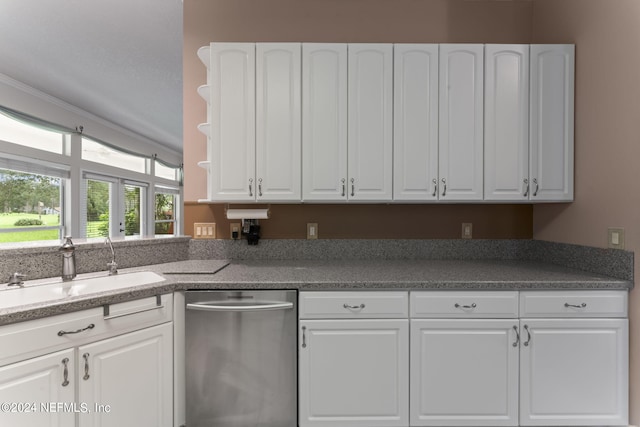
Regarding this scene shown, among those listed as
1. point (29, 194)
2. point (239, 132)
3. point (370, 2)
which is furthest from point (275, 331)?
point (29, 194)

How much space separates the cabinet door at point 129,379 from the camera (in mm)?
1378

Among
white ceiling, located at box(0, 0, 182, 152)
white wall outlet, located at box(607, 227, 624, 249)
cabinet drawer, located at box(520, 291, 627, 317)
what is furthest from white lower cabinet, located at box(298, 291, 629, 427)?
white ceiling, located at box(0, 0, 182, 152)

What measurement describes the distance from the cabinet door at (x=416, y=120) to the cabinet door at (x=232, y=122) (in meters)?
0.93

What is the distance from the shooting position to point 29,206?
4168 mm

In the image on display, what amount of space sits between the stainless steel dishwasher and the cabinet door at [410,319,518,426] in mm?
681

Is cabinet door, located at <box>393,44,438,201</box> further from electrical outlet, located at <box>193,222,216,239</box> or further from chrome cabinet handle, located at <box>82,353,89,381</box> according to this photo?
chrome cabinet handle, located at <box>82,353,89,381</box>

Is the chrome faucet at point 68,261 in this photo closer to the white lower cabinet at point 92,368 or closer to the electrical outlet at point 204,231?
the white lower cabinet at point 92,368

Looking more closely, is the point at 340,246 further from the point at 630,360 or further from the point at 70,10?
the point at 70,10

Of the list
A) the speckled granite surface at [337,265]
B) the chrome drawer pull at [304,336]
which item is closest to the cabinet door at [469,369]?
the speckled granite surface at [337,265]

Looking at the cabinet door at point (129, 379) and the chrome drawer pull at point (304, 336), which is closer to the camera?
the cabinet door at point (129, 379)

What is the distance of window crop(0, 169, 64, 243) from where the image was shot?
392cm

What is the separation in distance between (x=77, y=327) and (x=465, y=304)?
1824 mm

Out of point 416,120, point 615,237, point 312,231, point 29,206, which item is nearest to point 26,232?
point 29,206

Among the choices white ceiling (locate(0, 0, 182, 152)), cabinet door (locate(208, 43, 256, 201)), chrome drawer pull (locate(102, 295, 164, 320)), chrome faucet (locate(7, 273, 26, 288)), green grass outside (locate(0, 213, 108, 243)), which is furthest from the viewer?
green grass outside (locate(0, 213, 108, 243))
